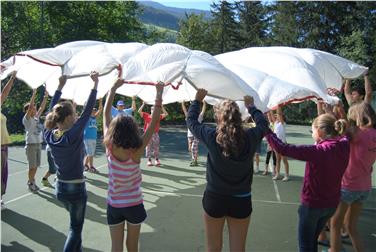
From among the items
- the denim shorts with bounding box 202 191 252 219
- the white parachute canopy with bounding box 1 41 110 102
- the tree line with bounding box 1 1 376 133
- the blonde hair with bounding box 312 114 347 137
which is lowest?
the denim shorts with bounding box 202 191 252 219

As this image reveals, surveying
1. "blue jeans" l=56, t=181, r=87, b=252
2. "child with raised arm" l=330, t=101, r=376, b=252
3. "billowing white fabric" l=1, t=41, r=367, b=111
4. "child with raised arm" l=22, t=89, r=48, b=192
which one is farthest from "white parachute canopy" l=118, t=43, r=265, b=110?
"child with raised arm" l=22, t=89, r=48, b=192

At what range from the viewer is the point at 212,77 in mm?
4832

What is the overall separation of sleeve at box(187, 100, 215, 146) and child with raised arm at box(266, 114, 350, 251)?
654 mm

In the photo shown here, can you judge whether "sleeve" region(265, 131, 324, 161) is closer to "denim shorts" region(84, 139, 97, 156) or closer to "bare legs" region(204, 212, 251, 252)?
"bare legs" region(204, 212, 251, 252)

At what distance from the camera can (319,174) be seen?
3.84 m

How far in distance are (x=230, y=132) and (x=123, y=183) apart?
117 cm

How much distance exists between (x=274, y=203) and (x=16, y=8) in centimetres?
2447

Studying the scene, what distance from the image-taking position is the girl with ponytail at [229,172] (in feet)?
11.3

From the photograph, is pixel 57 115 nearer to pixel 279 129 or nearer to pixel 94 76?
pixel 94 76

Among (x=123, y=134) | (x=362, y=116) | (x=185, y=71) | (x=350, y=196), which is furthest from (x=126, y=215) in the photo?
(x=362, y=116)

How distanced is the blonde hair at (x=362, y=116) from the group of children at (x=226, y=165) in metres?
0.01

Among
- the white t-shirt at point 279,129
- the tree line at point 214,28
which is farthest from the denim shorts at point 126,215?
the tree line at point 214,28

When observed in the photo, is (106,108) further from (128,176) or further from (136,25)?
(136,25)

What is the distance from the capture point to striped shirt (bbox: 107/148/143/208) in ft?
12.1
